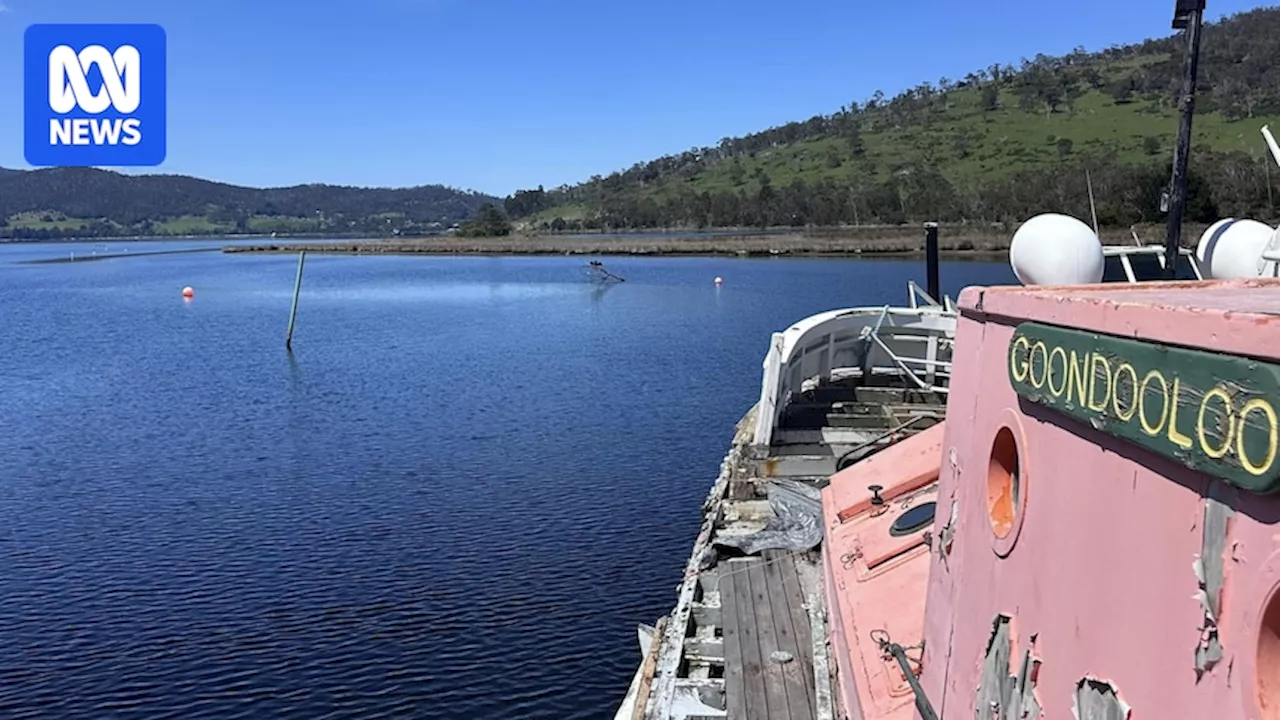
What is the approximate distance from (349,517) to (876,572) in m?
14.1

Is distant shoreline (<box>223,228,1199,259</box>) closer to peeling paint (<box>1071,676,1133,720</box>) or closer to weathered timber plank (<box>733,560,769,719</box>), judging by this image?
weathered timber plank (<box>733,560,769,719</box>)

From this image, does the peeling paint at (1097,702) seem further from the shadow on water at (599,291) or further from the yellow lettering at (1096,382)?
the shadow on water at (599,291)

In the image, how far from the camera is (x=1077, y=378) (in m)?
3.59

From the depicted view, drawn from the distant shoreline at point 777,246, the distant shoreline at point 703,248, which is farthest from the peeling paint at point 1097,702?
the distant shoreline at point 703,248

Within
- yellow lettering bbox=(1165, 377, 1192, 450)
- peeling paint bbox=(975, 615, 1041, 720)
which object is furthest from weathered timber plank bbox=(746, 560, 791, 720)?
yellow lettering bbox=(1165, 377, 1192, 450)

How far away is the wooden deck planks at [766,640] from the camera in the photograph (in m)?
8.49

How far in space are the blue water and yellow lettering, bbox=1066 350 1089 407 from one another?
33.3 ft

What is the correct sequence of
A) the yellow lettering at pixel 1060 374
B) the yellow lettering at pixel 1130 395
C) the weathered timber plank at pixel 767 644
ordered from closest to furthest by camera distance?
the yellow lettering at pixel 1130 395, the yellow lettering at pixel 1060 374, the weathered timber plank at pixel 767 644

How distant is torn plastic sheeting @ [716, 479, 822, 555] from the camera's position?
1225 centimetres

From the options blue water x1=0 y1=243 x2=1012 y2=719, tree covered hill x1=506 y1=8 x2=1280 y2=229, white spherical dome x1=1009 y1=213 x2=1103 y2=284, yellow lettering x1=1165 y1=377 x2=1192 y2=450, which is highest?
tree covered hill x1=506 y1=8 x2=1280 y2=229

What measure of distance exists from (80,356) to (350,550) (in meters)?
30.5

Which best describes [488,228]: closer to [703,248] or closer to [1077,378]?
[703,248]

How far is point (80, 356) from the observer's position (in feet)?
137

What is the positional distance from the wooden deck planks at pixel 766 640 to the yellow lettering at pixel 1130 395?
576cm
